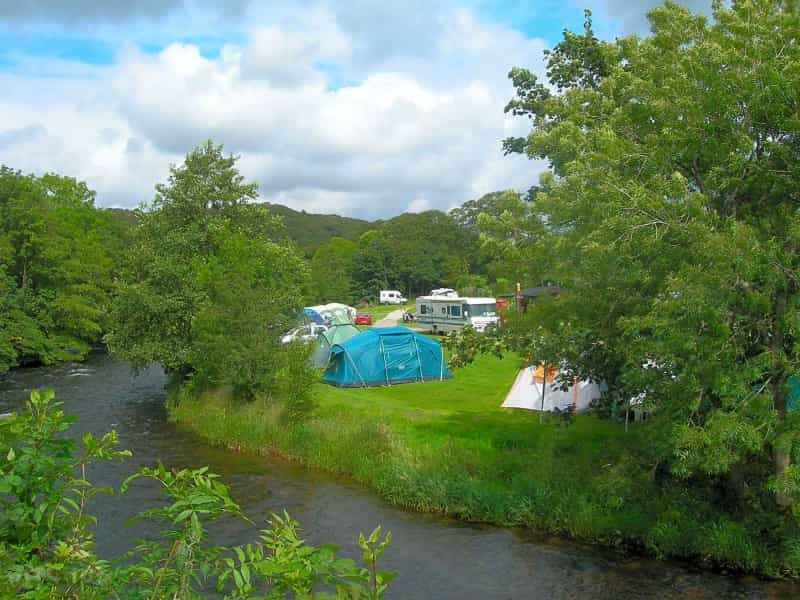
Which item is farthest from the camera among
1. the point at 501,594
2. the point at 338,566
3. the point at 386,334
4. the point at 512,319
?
the point at 386,334

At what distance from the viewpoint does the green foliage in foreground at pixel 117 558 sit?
3000mm

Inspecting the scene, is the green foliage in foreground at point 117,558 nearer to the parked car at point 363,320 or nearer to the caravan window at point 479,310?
the caravan window at point 479,310

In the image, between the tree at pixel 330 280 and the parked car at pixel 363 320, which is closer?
the parked car at pixel 363 320

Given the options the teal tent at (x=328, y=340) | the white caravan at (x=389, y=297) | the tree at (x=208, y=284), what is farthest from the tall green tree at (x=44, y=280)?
the white caravan at (x=389, y=297)

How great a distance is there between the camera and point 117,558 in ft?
10.8

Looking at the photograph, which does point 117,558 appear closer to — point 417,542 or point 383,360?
point 417,542

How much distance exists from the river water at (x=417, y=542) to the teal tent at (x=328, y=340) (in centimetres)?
766

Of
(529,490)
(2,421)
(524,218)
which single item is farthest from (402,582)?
(2,421)

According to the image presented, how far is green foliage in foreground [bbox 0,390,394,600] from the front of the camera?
3000 millimetres

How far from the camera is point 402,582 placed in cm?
1117

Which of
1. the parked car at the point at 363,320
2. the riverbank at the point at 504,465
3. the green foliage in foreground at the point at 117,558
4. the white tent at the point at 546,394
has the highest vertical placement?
the parked car at the point at 363,320

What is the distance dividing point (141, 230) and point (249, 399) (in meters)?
10.3

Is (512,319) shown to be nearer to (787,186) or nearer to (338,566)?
(787,186)

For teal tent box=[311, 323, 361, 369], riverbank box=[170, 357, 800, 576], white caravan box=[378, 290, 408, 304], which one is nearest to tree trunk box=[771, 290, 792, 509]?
riverbank box=[170, 357, 800, 576]
